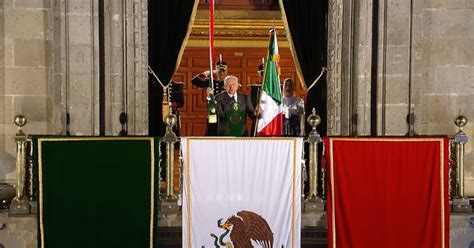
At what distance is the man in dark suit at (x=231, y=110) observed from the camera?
842 cm

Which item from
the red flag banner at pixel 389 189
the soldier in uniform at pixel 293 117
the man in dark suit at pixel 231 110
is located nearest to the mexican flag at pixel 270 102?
the soldier in uniform at pixel 293 117

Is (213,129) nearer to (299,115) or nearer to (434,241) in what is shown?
(299,115)

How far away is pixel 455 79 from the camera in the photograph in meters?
7.95

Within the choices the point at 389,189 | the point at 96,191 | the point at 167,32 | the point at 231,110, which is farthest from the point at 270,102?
the point at 96,191

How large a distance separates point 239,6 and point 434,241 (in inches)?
262

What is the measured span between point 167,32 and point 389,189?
3.47 m

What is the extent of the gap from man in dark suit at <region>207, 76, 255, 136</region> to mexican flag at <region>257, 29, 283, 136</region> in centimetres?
53

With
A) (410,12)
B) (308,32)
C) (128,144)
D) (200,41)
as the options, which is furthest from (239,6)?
(128,144)

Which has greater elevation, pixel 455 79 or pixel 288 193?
pixel 455 79

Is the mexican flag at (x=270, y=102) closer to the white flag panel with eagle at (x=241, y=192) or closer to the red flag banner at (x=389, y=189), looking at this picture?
the white flag panel with eagle at (x=241, y=192)

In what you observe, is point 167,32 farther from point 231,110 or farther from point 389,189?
point 389,189

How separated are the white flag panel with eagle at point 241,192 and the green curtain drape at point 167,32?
1838mm

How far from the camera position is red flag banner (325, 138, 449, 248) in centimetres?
657

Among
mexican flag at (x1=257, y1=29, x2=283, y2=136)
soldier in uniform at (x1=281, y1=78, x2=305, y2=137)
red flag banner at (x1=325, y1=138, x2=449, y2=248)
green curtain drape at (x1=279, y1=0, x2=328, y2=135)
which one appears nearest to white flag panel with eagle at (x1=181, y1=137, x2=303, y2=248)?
red flag banner at (x1=325, y1=138, x2=449, y2=248)
